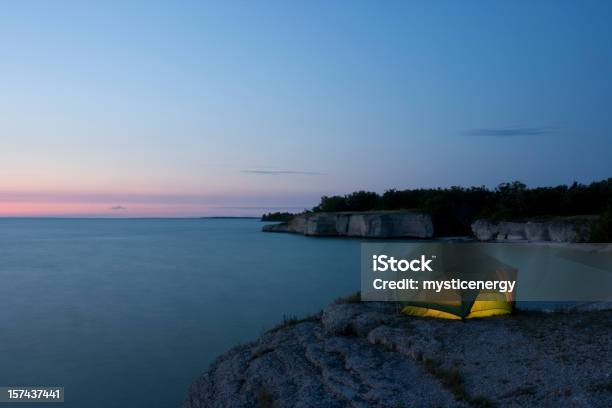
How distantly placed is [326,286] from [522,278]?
557 inches

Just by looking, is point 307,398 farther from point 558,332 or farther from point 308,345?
point 558,332

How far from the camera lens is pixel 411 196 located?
98.6m

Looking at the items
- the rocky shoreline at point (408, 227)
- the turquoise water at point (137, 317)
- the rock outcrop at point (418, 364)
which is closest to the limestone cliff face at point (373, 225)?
the rocky shoreline at point (408, 227)

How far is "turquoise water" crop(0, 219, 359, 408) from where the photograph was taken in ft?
42.6

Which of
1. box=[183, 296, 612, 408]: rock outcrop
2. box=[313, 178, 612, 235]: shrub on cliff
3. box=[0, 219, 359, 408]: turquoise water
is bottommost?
box=[0, 219, 359, 408]: turquoise water

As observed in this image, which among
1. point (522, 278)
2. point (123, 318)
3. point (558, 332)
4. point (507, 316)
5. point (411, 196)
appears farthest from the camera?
point (411, 196)

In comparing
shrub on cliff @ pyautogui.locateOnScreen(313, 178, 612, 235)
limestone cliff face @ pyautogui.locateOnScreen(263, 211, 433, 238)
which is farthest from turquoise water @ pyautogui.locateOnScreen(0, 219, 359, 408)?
limestone cliff face @ pyautogui.locateOnScreen(263, 211, 433, 238)

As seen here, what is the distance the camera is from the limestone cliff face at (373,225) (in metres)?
74.6

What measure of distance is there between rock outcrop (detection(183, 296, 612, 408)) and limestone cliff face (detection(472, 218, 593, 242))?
34267 mm

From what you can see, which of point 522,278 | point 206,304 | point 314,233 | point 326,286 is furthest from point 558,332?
point 314,233

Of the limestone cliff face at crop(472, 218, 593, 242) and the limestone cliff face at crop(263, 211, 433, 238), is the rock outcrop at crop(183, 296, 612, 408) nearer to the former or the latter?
the limestone cliff face at crop(472, 218, 593, 242)

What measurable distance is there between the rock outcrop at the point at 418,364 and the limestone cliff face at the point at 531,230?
1349 inches

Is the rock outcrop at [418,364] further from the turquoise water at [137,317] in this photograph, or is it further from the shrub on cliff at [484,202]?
the shrub on cliff at [484,202]

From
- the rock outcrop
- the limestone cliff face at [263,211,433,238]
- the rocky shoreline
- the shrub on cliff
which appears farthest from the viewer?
the limestone cliff face at [263,211,433,238]
